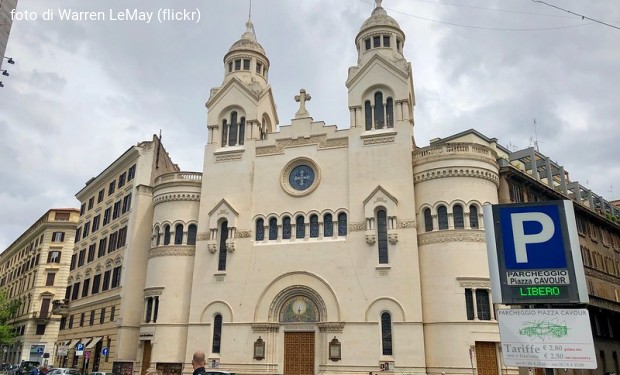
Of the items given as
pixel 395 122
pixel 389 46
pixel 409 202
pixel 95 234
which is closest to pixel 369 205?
pixel 409 202

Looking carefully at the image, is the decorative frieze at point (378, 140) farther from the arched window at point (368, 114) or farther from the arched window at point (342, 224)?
the arched window at point (342, 224)

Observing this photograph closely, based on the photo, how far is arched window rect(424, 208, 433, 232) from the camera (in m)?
32.4

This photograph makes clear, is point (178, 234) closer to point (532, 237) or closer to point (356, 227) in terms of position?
point (356, 227)

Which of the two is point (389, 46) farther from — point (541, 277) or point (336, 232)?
point (541, 277)

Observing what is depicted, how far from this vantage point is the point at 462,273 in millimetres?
30422

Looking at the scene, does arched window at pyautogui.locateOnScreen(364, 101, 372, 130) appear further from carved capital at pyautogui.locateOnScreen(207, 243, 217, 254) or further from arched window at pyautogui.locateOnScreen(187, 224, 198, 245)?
arched window at pyautogui.locateOnScreen(187, 224, 198, 245)

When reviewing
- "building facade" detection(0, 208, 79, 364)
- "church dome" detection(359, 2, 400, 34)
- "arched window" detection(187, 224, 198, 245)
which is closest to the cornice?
"church dome" detection(359, 2, 400, 34)

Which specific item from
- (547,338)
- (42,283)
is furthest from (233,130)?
(42,283)

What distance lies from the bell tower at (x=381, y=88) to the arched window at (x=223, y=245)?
39.0 ft

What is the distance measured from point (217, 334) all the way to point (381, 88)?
20.7m

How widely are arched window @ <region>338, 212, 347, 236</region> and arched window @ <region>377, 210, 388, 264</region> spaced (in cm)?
229

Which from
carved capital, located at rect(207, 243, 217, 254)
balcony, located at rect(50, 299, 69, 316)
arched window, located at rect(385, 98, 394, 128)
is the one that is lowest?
balcony, located at rect(50, 299, 69, 316)

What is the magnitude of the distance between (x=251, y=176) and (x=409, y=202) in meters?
11.9

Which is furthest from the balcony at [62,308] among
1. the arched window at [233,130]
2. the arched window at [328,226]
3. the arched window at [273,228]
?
the arched window at [328,226]
